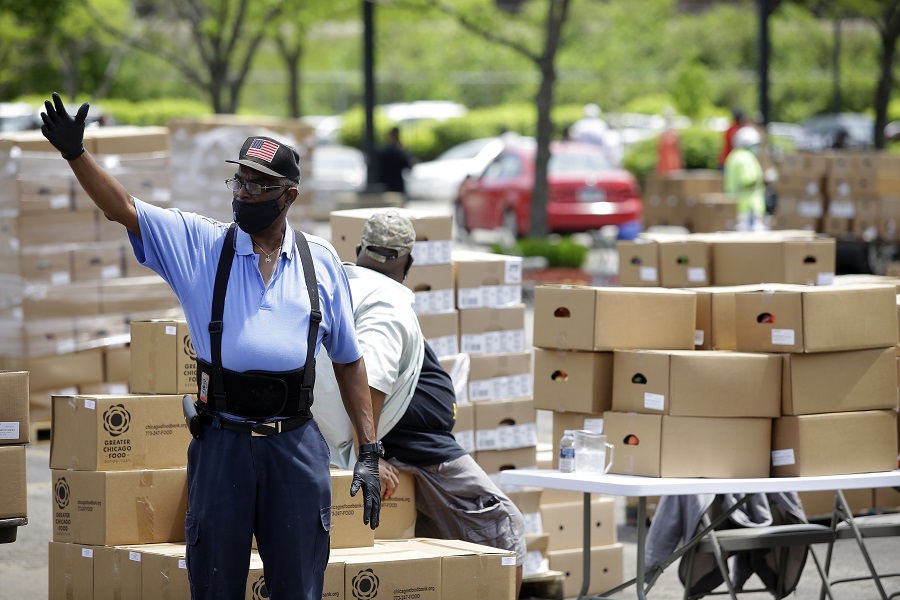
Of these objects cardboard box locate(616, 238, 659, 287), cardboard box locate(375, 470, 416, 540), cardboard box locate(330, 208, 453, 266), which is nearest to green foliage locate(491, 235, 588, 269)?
cardboard box locate(616, 238, 659, 287)

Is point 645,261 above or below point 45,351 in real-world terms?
above

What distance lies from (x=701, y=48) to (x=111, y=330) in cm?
4125

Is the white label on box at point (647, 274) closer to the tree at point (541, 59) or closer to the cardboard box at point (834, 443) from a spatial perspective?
the cardboard box at point (834, 443)

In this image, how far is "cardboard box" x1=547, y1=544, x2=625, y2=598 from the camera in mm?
7152

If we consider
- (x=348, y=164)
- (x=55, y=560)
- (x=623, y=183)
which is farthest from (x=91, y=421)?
(x=348, y=164)

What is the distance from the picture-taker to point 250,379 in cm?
433

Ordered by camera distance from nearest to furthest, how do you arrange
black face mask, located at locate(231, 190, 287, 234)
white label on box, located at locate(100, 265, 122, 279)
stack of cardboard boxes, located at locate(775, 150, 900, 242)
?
black face mask, located at locate(231, 190, 287, 234), white label on box, located at locate(100, 265, 122, 279), stack of cardboard boxes, located at locate(775, 150, 900, 242)

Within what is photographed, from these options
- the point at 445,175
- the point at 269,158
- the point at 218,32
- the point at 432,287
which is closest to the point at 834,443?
the point at 432,287

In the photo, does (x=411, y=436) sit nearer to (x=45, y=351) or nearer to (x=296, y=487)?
(x=296, y=487)

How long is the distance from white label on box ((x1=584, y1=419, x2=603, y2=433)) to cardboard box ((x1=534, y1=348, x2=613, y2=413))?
0.05m

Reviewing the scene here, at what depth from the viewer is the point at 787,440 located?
19.8 feet

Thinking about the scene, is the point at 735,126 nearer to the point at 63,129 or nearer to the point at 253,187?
the point at 253,187

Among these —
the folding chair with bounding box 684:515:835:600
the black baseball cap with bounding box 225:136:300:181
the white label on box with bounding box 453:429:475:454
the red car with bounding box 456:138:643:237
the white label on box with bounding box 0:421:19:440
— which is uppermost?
the red car with bounding box 456:138:643:237

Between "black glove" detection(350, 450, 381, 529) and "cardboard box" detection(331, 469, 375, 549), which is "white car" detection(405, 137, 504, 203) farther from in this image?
"black glove" detection(350, 450, 381, 529)
